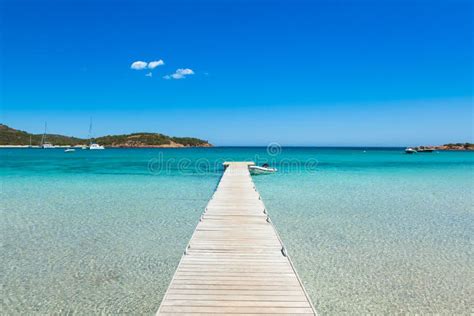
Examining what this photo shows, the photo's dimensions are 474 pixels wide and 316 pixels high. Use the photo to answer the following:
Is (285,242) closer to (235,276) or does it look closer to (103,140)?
(235,276)

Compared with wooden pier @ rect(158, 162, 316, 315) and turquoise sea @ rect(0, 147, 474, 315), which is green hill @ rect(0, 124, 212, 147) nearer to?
turquoise sea @ rect(0, 147, 474, 315)

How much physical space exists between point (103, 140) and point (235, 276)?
157605 millimetres

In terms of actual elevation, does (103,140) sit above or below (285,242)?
above

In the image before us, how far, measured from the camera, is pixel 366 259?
7.70 metres

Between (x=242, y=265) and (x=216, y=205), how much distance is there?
5.18m

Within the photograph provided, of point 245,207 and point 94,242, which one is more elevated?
point 245,207

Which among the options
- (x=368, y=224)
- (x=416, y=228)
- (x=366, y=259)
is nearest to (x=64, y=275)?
(x=366, y=259)

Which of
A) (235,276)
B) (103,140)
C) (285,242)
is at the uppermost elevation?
(103,140)

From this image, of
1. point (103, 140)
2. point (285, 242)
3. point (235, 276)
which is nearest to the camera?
point (235, 276)

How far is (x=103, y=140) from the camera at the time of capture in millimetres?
151625

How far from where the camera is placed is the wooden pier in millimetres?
4516

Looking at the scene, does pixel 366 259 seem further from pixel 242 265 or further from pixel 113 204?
pixel 113 204

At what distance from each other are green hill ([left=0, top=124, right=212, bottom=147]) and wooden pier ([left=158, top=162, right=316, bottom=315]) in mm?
144397

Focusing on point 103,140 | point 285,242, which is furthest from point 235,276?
point 103,140
